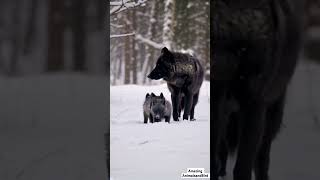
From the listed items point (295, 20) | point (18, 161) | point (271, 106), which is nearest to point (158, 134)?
point (271, 106)

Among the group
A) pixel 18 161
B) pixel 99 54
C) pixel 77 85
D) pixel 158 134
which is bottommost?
pixel 18 161

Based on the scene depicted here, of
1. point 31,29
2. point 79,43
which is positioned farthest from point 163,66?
point 31,29

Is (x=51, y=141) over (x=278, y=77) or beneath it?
beneath

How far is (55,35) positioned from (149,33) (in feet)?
2.24

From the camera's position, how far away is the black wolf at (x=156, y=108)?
3.36m

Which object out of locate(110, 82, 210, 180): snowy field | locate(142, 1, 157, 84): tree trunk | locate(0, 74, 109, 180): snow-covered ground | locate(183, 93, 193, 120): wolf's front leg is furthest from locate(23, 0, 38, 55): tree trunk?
locate(183, 93, 193, 120): wolf's front leg

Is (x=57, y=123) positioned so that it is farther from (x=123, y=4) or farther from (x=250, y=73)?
(x=250, y=73)

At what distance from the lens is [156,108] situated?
11.0 ft

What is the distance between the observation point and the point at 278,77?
3.37 meters

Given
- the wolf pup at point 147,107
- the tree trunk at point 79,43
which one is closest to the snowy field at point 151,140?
the wolf pup at point 147,107

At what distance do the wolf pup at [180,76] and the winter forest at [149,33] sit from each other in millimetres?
48

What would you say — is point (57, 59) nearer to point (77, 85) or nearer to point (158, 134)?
point (77, 85)

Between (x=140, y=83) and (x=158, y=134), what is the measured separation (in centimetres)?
39

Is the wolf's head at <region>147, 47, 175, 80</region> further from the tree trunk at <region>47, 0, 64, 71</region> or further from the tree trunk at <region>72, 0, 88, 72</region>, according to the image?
the tree trunk at <region>47, 0, 64, 71</region>
